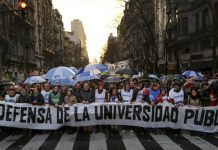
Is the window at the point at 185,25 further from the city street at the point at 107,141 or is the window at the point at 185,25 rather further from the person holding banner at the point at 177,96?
the city street at the point at 107,141

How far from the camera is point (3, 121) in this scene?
1314 centimetres

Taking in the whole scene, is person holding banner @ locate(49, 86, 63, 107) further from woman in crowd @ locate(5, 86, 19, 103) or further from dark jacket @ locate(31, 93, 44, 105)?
woman in crowd @ locate(5, 86, 19, 103)

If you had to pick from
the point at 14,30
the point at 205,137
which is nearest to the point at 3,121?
the point at 205,137

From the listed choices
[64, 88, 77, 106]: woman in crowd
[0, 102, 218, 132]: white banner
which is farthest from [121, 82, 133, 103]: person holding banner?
[64, 88, 77, 106]: woman in crowd

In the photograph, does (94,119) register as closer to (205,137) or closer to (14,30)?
(205,137)

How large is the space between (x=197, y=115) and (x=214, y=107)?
57 cm

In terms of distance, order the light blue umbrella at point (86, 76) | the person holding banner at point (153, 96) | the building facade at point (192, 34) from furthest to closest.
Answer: the building facade at point (192, 34) < the light blue umbrella at point (86, 76) < the person holding banner at point (153, 96)

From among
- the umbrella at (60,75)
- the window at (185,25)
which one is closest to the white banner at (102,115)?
the umbrella at (60,75)

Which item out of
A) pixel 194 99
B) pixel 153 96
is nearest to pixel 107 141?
pixel 153 96

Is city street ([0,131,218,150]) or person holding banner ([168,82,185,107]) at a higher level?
person holding banner ([168,82,185,107])

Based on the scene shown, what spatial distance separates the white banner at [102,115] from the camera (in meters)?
13.0

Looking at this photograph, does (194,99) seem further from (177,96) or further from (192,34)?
(192,34)

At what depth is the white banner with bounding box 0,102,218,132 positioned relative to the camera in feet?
42.6

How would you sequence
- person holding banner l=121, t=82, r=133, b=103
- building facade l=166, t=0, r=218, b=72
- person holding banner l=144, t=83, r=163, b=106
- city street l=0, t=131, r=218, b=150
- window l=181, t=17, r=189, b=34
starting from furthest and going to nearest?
window l=181, t=17, r=189, b=34 → building facade l=166, t=0, r=218, b=72 → person holding banner l=121, t=82, r=133, b=103 → person holding banner l=144, t=83, r=163, b=106 → city street l=0, t=131, r=218, b=150
